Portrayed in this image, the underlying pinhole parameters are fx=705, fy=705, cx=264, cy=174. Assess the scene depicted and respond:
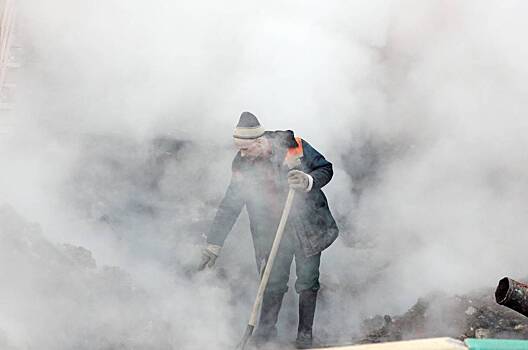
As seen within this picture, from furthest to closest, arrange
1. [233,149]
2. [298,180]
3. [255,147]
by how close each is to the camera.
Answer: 1. [233,149]
2. [255,147]
3. [298,180]

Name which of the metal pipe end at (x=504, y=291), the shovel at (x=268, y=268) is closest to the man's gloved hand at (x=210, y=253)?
the shovel at (x=268, y=268)

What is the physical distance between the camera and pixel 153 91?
7.28 metres

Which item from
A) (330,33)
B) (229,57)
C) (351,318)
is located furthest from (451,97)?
(351,318)

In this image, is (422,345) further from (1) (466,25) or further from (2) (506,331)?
(1) (466,25)

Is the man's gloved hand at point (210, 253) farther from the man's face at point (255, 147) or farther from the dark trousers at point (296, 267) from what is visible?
the man's face at point (255, 147)

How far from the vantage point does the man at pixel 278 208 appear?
499 centimetres

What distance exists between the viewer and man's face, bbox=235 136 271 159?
493 cm

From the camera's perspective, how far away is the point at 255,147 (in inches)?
195

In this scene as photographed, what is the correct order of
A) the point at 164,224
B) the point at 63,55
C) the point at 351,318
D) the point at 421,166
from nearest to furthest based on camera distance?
the point at 351,318, the point at 164,224, the point at 421,166, the point at 63,55

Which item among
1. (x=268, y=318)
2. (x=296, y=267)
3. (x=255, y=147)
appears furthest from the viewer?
(x=268, y=318)

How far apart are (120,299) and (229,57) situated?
9.76ft

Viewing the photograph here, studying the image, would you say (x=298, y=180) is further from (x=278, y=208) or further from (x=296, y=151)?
(x=278, y=208)

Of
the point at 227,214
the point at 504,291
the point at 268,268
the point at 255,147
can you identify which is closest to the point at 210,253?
the point at 227,214

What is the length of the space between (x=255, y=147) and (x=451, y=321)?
213cm
